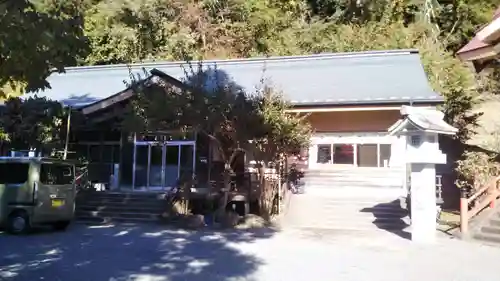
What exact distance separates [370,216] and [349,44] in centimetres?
1681

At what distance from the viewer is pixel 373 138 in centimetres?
1905

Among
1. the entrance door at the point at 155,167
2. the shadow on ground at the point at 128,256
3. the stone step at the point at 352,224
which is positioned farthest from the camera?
the entrance door at the point at 155,167

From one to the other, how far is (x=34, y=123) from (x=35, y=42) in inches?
620

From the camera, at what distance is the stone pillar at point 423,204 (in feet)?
38.3

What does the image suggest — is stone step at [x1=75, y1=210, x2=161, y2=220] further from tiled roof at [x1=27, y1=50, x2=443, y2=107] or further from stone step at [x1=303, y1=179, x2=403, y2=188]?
stone step at [x1=303, y1=179, x2=403, y2=188]

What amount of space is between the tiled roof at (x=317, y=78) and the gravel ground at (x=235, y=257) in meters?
6.48

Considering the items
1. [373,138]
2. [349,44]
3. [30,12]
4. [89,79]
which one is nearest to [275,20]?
[349,44]

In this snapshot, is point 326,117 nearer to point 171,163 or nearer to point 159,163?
point 171,163

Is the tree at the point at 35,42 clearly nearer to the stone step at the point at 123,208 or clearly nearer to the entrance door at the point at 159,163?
the stone step at the point at 123,208

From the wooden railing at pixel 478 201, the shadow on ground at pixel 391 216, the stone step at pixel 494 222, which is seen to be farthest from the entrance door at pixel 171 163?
the stone step at pixel 494 222

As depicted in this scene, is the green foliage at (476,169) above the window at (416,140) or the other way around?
the other way around

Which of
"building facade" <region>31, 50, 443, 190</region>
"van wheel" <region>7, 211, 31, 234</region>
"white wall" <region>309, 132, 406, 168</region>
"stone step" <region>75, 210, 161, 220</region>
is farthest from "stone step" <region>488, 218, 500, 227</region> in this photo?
"van wheel" <region>7, 211, 31, 234</region>

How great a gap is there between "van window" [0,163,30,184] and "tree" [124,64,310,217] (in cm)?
352

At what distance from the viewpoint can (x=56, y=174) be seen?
12742 mm
